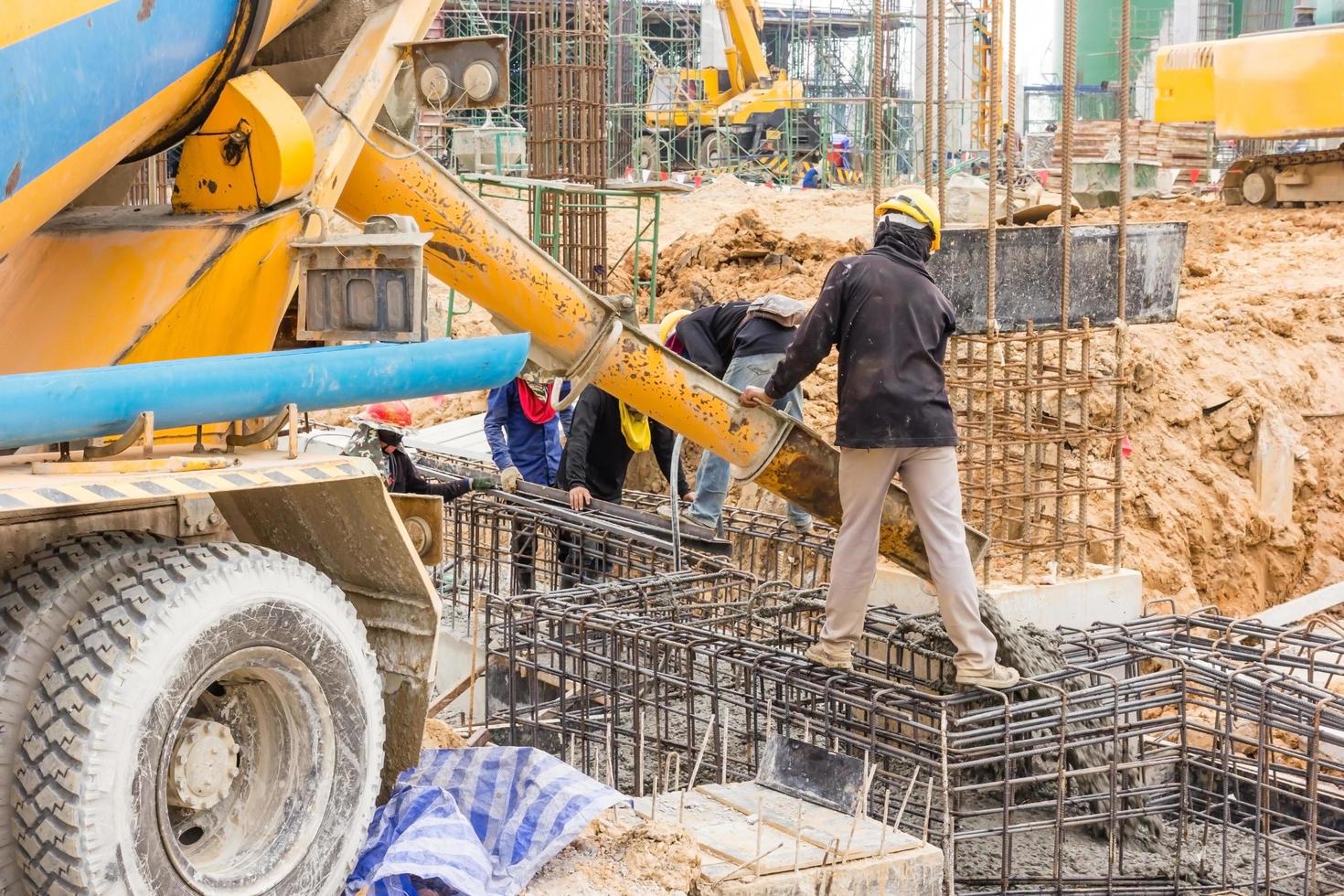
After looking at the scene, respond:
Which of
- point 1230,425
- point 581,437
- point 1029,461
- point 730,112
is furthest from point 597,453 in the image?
point 730,112

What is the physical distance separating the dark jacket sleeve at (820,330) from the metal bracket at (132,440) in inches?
104

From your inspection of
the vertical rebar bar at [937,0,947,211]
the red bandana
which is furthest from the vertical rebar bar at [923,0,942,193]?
the red bandana

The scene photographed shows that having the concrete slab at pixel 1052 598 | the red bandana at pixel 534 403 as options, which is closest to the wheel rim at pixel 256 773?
the concrete slab at pixel 1052 598

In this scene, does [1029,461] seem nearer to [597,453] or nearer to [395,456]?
[597,453]

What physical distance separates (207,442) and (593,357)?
6.19 feet

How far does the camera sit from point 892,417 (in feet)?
16.7

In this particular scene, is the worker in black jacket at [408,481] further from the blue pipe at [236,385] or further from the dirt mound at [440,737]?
the blue pipe at [236,385]

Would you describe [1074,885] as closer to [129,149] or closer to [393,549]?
[393,549]

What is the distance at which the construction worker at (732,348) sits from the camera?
782cm

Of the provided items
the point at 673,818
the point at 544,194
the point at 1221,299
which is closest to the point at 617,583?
the point at 673,818

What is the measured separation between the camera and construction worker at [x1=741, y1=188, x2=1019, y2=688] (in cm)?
513

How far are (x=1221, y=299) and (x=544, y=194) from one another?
682 centimetres

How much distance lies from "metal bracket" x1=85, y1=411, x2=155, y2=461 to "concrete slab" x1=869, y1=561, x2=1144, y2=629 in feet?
16.5

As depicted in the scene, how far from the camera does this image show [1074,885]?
5043mm
